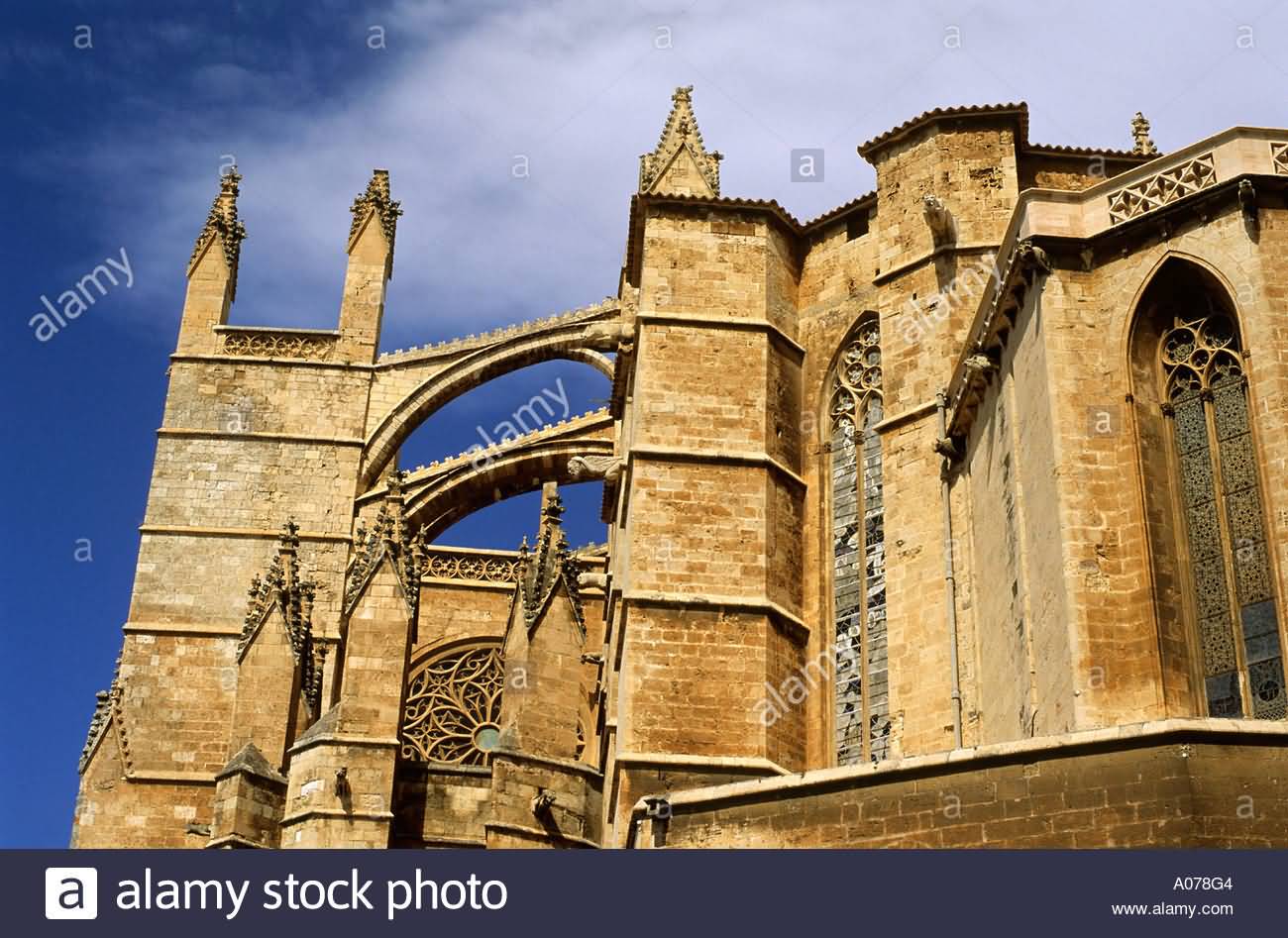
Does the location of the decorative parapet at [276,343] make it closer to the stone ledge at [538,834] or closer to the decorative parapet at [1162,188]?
the stone ledge at [538,834]

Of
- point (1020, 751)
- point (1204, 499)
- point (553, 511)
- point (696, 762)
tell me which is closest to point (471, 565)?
point (553, 511)

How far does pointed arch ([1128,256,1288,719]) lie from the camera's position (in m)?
11.5

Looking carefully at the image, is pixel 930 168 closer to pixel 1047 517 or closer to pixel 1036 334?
pixel 1036 334

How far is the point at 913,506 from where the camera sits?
1568cm

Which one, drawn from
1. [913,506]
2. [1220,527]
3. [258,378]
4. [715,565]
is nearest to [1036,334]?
[1220,527]

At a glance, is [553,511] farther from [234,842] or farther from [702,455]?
[234,842]

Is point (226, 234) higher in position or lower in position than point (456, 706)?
higher

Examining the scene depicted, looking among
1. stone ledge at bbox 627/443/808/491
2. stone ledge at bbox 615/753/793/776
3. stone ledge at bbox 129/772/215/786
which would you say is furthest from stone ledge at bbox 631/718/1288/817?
stone ledge at bbox 129/772/215/786

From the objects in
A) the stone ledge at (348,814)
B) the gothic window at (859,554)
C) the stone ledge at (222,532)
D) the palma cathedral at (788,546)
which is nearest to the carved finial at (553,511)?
the palma cathedral at (788,546)

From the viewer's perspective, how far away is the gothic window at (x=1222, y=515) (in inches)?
452

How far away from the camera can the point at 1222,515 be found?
11945mm

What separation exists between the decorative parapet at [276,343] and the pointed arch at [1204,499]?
1451 cm

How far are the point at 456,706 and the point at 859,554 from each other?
7.54 m

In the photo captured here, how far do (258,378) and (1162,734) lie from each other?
16573 millimetres
